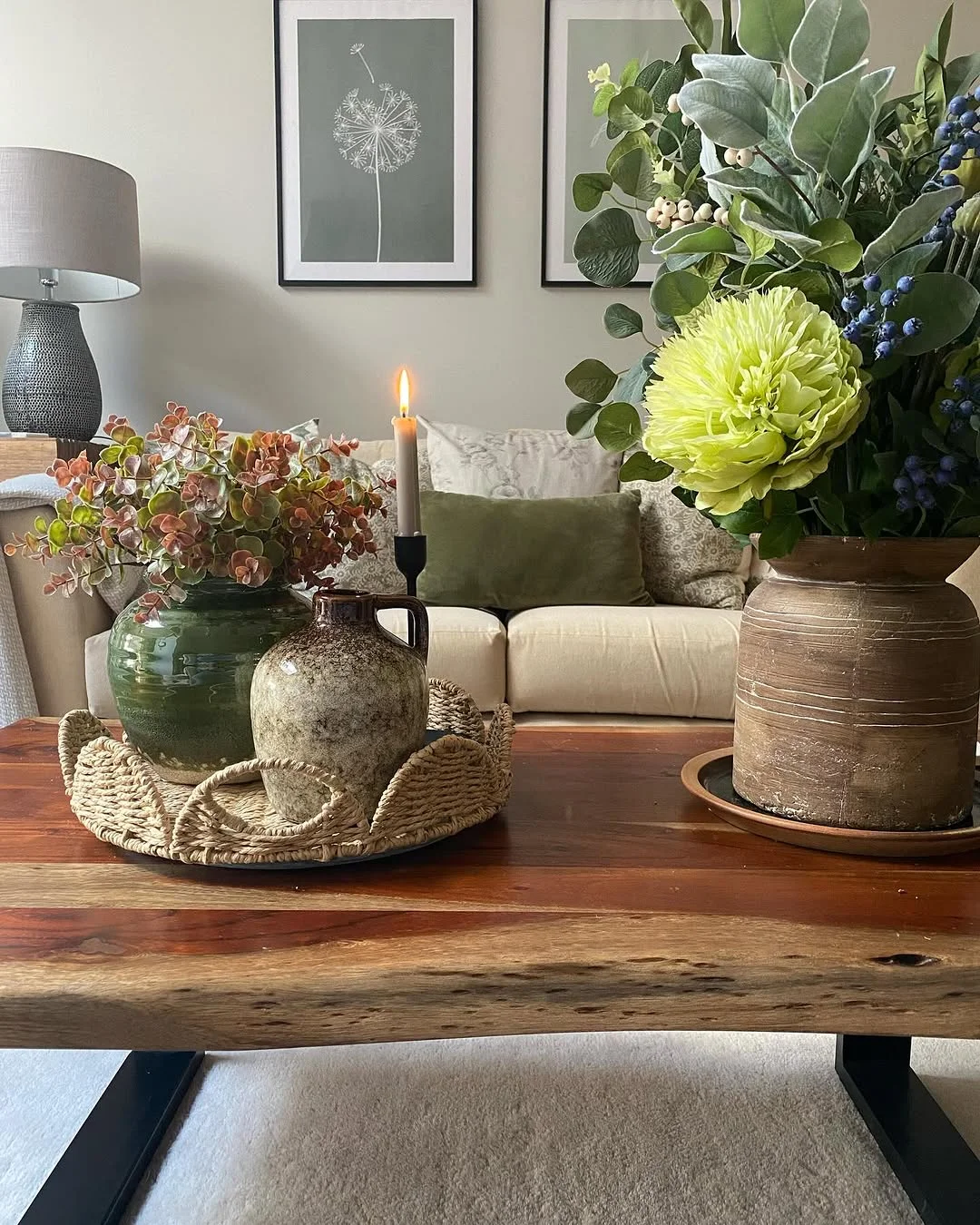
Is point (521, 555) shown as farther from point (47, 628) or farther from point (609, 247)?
point (609, 247)

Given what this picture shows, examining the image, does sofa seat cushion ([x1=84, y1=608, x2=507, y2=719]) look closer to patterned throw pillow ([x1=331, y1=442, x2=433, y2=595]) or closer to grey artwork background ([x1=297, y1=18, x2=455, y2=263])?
patterned throw pillow ([x1=331, y1=442, x2=433, y2=595])

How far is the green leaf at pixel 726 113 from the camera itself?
1.97ft

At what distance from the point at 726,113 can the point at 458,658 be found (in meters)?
1.33

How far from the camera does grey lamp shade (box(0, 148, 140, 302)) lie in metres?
2.34

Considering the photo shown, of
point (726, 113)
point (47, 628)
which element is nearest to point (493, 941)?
point (726, 113)

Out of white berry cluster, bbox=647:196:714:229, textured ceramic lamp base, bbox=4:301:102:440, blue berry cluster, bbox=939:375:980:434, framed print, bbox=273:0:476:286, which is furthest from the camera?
framed print, bbox=273:0:476:286

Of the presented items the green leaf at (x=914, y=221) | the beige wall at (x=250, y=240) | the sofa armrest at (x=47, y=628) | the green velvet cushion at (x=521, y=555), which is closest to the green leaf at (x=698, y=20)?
the green leaf at (x=914, y=221)

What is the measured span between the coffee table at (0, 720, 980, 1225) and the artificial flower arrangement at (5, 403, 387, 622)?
22cm

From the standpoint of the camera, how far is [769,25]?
0.61 m

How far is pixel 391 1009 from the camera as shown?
519 millimetres

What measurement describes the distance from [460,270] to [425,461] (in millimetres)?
773

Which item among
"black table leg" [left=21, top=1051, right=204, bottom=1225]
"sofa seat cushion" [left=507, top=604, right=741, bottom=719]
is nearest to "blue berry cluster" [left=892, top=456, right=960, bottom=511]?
"black table leg" [left=21, top=1051, right=204, bottom=1225]

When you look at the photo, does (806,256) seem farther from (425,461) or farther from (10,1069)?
(425,461)

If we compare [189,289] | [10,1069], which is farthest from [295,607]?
[189,289]
